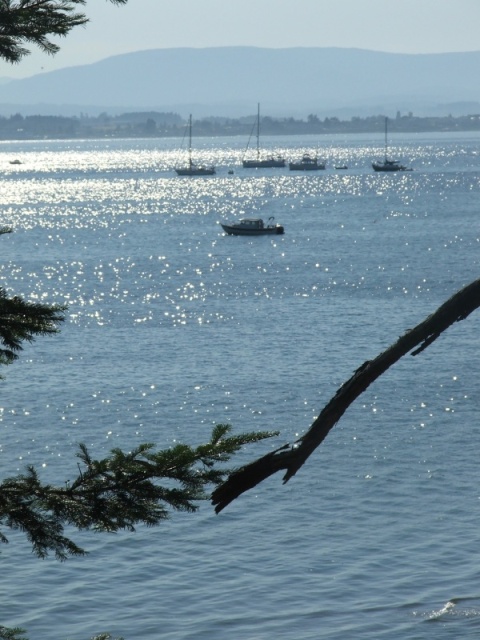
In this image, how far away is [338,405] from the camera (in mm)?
6492

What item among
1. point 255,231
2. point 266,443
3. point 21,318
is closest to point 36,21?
point 21,318

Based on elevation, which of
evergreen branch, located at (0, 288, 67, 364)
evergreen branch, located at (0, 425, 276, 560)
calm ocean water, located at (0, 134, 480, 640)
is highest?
evergreen branch, located at (0, 288, 67, 364)

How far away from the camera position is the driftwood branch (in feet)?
20.9

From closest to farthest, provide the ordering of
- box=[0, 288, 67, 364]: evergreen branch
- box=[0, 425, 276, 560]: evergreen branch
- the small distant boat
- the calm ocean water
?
box=[0, 425, 276, 560]: evergreen branch < box=[0, 288, 67, 364]: evergreen branch < the calm ocean water < the small distant boat

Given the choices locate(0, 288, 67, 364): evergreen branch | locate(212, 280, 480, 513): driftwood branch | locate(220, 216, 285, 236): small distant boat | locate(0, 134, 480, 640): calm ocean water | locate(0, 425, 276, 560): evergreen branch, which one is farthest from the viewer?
locate(220, 216, 285, 236): small distant boat

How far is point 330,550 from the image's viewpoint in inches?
1316

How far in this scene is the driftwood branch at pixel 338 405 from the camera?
6.38 m

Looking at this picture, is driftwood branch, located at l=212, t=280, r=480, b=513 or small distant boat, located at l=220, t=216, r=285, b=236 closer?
driftwood branch, located at l=212, t=280, r=480, b=513

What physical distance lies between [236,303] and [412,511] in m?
48.8

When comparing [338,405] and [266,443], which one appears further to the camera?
[266,443]

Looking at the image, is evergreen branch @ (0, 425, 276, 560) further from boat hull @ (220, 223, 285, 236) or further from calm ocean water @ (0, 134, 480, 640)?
boat hull @ (220, 223, 285, 236)

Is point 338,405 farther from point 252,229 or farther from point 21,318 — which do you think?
point 252,229

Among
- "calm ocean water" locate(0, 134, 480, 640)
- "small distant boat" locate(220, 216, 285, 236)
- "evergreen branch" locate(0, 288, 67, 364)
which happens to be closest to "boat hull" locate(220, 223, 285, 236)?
"small distant boat" locate(220, 216, 285, 236)

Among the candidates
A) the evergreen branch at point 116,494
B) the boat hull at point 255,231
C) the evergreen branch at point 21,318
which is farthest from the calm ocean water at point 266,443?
the boat hull at point 255,231
